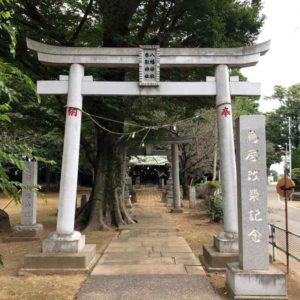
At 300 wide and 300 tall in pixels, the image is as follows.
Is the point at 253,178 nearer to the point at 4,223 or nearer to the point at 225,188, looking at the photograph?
the point at 225,188

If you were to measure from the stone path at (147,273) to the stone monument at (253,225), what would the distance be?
596 mm

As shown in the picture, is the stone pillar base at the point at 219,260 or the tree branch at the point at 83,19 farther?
the tree branch at the point at 83,19

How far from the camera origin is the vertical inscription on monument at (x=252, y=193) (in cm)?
664

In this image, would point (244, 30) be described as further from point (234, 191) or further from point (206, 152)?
point (206, 152)

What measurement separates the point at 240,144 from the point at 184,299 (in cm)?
266

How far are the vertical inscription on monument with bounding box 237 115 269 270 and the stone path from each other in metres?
0.93

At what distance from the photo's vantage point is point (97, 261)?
9.36 metres

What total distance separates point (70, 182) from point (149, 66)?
10.3 feet

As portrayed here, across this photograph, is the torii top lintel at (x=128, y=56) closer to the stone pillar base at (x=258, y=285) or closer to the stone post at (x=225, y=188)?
the stone post at (x=225, y=188)

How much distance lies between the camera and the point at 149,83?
9.34 metres

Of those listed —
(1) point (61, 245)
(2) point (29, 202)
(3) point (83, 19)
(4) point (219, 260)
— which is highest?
(3) point (83, 19)

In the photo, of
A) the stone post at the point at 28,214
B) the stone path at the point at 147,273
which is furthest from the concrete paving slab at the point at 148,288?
the stone post at the point at 28,214

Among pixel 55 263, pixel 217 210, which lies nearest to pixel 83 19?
pixel 55 263

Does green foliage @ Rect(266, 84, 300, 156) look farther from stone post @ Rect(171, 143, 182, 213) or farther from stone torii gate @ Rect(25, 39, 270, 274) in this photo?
stone torii gate @ Rect(25, 39, 270, 274)
